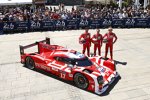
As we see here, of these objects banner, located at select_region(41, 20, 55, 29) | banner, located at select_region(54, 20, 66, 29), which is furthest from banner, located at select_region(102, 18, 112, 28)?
banner, located at select_region(41, 20, 55, 29)

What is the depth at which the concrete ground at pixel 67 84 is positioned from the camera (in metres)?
10.9

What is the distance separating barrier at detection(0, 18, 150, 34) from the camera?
23.6 m

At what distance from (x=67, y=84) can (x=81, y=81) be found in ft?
2.89

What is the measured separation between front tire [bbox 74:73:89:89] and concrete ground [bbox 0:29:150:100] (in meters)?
0.21

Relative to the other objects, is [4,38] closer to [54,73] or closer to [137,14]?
[54,73]

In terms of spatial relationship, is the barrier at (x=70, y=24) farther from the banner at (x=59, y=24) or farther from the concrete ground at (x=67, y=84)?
the concrete ground at (x=67, y=84)

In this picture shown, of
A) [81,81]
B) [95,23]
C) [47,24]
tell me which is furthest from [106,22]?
[81,81]

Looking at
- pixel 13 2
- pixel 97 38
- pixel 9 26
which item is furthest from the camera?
pixel 13 2

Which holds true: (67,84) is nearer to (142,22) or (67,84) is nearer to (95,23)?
(95,23)

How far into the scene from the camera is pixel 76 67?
11711mm

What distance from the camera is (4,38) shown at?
857 inches

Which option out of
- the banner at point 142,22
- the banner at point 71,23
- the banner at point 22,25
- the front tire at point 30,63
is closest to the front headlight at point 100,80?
the front tire at point 30,63

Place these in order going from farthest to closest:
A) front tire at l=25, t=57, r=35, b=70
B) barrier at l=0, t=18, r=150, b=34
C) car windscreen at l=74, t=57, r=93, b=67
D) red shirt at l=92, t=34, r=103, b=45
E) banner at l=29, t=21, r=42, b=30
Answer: banner at l=29, t=21, r=42, b=30, barrier at l=0, t=18, r=150, b=34, red shirt at l=92, t=34, r=103, b=45, front tire at l=25, t=57, r=35, b=70, car windscreen at l=74, t=57, r=93, b=67

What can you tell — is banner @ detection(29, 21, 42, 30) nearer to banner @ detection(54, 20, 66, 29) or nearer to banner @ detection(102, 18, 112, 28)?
banner @ detection(54, 20, 66, 29)
